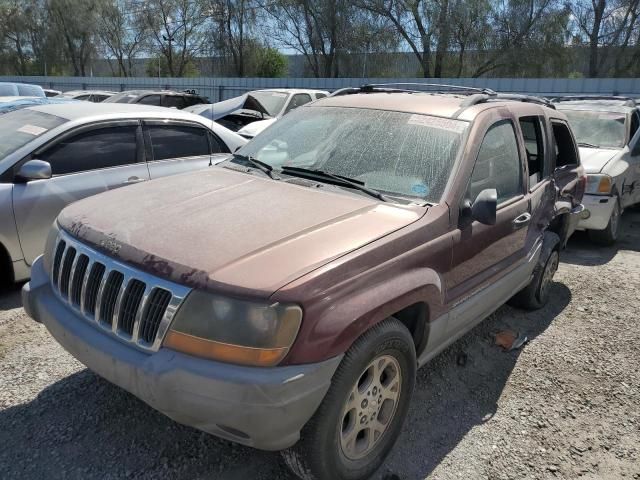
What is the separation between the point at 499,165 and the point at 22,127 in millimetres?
4130

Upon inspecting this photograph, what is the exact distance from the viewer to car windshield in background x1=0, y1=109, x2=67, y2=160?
14.7 ft

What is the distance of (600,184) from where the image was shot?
6512 mm

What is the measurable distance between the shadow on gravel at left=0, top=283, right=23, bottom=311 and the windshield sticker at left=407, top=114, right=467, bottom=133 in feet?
11.2

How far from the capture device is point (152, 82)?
2906 centimetres

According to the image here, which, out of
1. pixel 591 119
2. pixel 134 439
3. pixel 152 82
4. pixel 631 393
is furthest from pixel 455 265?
pixel 152 82

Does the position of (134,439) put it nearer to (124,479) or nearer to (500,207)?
(124,479)

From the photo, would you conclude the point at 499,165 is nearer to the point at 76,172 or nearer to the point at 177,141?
the point at 177,141

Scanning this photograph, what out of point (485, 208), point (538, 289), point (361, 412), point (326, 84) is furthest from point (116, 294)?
point (326, 84)

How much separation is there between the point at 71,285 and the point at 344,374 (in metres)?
1.37

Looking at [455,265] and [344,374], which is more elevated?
[455,265]

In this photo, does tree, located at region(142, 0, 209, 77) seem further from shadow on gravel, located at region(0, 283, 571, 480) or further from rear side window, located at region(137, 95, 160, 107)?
shadow on gravel, located at region(0, 283, 571, 480)

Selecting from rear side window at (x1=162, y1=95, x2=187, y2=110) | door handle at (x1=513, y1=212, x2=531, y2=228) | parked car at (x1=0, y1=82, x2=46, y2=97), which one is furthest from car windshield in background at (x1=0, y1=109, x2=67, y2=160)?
rear side window at (x1=162, y1=95, x2=187, y2=110)

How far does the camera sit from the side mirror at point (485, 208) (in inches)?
110

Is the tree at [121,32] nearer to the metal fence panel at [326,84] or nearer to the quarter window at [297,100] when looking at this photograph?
the metal fence panel at [326,84]
